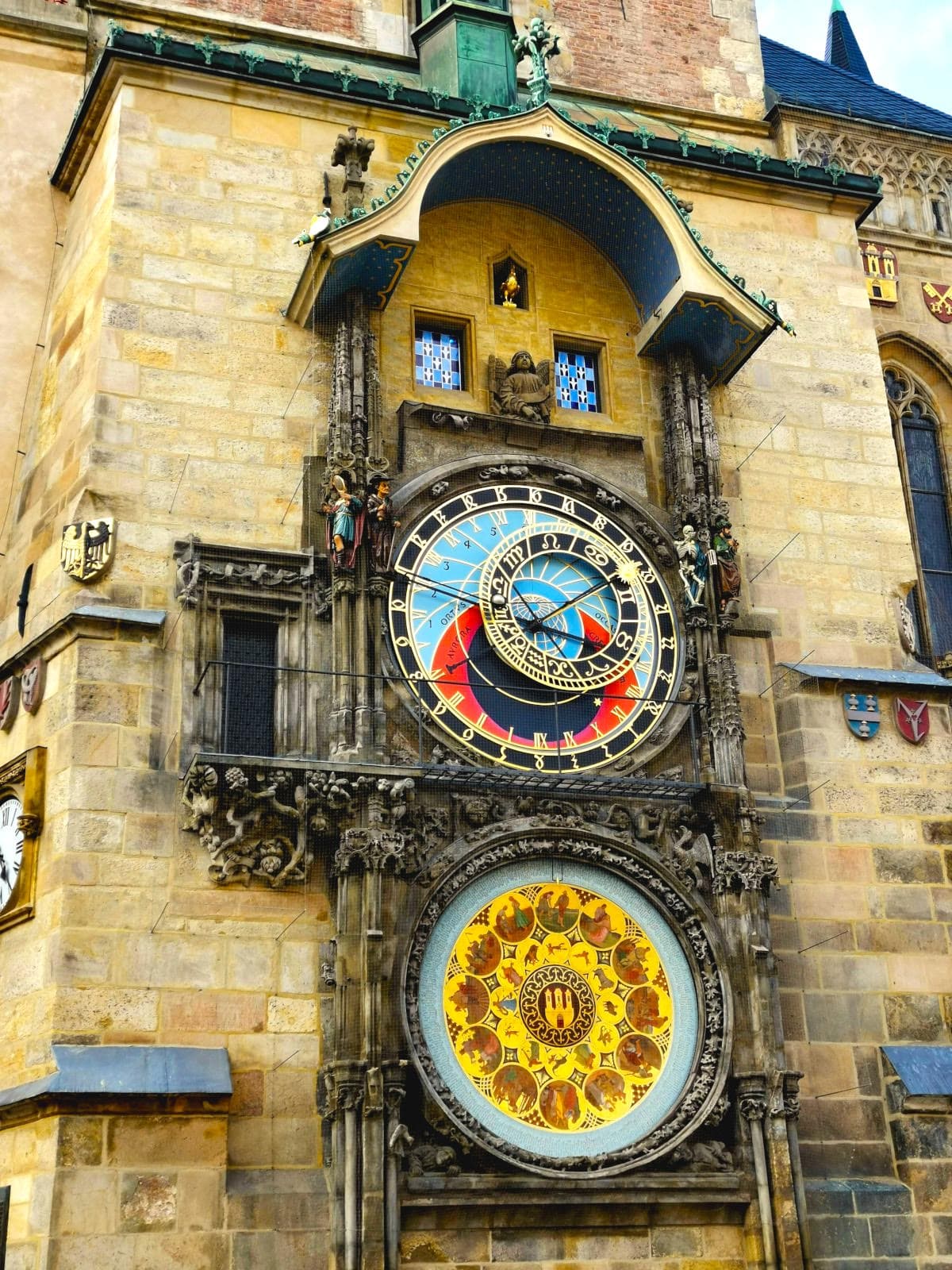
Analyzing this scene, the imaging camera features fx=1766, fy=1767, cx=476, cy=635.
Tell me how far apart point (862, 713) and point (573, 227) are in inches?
164

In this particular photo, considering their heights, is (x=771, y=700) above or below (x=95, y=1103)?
above

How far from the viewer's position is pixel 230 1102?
382 inches

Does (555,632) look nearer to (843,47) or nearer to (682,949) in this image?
(682,949)

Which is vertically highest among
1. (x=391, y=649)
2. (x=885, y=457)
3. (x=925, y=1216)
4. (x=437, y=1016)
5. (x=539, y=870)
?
(x=885, y=457)

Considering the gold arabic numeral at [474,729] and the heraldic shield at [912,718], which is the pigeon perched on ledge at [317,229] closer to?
the gold arabic numeral at [474,729]

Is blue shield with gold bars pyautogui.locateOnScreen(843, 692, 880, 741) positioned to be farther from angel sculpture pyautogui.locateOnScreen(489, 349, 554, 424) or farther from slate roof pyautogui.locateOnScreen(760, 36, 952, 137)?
slate roof pyautogui.locateOnScreen(760, 36, 952, 137)

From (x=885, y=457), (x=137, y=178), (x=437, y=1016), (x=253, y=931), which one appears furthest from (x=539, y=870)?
(x=137, y=178)

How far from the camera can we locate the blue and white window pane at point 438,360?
12.3 meters

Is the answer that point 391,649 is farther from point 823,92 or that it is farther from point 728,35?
point 823,92

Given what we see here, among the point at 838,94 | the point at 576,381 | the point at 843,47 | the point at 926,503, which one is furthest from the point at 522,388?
the point at 843,47

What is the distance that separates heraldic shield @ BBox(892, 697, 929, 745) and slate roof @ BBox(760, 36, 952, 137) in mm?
6222

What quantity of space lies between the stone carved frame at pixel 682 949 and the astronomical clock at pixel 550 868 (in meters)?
0.01

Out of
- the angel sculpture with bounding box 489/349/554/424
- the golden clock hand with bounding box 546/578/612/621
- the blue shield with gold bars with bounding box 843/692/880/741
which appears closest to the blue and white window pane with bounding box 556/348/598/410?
the angel sculpture with bounding box 489/349/554/424

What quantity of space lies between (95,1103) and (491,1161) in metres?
2.25
